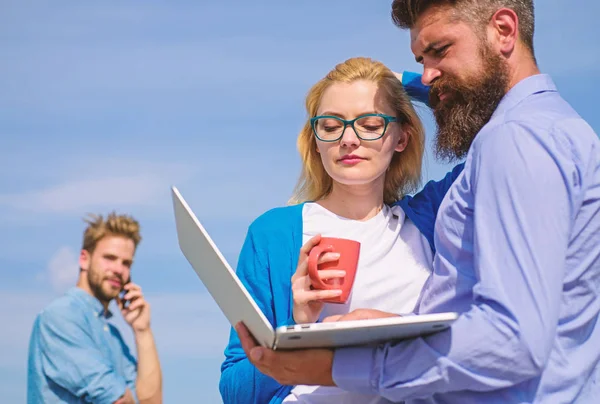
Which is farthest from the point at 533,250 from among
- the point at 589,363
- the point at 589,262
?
the point at 589,363

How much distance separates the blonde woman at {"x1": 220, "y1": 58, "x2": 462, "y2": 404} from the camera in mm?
3100

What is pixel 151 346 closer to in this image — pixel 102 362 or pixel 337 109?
pixel 102 362

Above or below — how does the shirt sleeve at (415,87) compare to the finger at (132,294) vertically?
above

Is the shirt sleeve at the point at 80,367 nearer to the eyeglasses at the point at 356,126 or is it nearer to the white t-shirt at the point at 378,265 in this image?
the white t-shirt at the point at 378,265

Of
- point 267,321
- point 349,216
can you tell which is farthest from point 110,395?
point 267,321

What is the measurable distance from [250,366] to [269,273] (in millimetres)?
366

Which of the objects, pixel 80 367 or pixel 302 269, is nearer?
pixel 302 269

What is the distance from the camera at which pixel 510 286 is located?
2191 mm

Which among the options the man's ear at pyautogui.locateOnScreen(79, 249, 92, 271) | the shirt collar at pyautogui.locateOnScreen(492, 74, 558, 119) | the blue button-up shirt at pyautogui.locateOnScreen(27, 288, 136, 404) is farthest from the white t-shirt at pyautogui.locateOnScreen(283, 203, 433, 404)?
the man's ear at pyautogui.locateOnScreen(79, 249, 92, 271)

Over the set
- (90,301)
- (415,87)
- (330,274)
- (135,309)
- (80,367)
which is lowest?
(80,367)

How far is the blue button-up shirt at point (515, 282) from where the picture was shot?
7.18 feet

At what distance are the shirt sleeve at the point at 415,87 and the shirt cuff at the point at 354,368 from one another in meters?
1.57

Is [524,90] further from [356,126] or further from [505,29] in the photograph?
[356,126]

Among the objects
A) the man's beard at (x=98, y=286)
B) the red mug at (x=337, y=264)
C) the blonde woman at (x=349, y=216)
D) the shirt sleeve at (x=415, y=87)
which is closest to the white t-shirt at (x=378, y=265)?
the blonde woman at (x=349, y=216)
